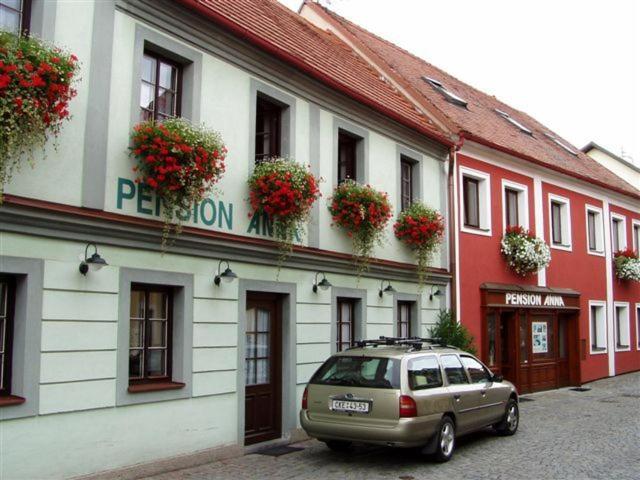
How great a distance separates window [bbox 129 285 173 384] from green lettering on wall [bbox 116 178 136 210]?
1.14 metres

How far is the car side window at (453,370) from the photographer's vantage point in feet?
33.0

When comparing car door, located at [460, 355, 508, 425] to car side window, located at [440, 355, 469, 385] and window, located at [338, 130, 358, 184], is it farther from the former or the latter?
window, located at [338, 130, 358, 184]

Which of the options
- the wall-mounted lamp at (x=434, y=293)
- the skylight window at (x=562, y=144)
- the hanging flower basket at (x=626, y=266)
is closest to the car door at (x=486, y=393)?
the wall-mounted lamp at (x=434, y=293)

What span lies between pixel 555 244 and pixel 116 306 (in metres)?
15.5

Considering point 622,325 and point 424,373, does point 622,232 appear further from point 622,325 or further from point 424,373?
point 424,373

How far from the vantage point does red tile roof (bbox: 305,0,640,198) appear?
17875 mm

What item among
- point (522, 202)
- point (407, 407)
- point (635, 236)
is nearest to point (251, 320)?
point (407, 407)

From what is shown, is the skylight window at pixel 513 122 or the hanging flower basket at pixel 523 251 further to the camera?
the skylight window at pixel 513 122

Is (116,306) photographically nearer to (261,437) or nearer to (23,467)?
(23,467)

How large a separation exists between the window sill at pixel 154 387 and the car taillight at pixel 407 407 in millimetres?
2905

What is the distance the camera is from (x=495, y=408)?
1113 cm

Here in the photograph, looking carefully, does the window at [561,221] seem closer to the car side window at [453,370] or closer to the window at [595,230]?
the window at [595,230]

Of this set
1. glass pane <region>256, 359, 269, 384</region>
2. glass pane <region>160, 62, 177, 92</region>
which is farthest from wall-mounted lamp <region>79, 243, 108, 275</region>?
glass pane <region>256, 359, 269, 384</region>

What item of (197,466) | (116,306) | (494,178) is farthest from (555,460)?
(494,178)
